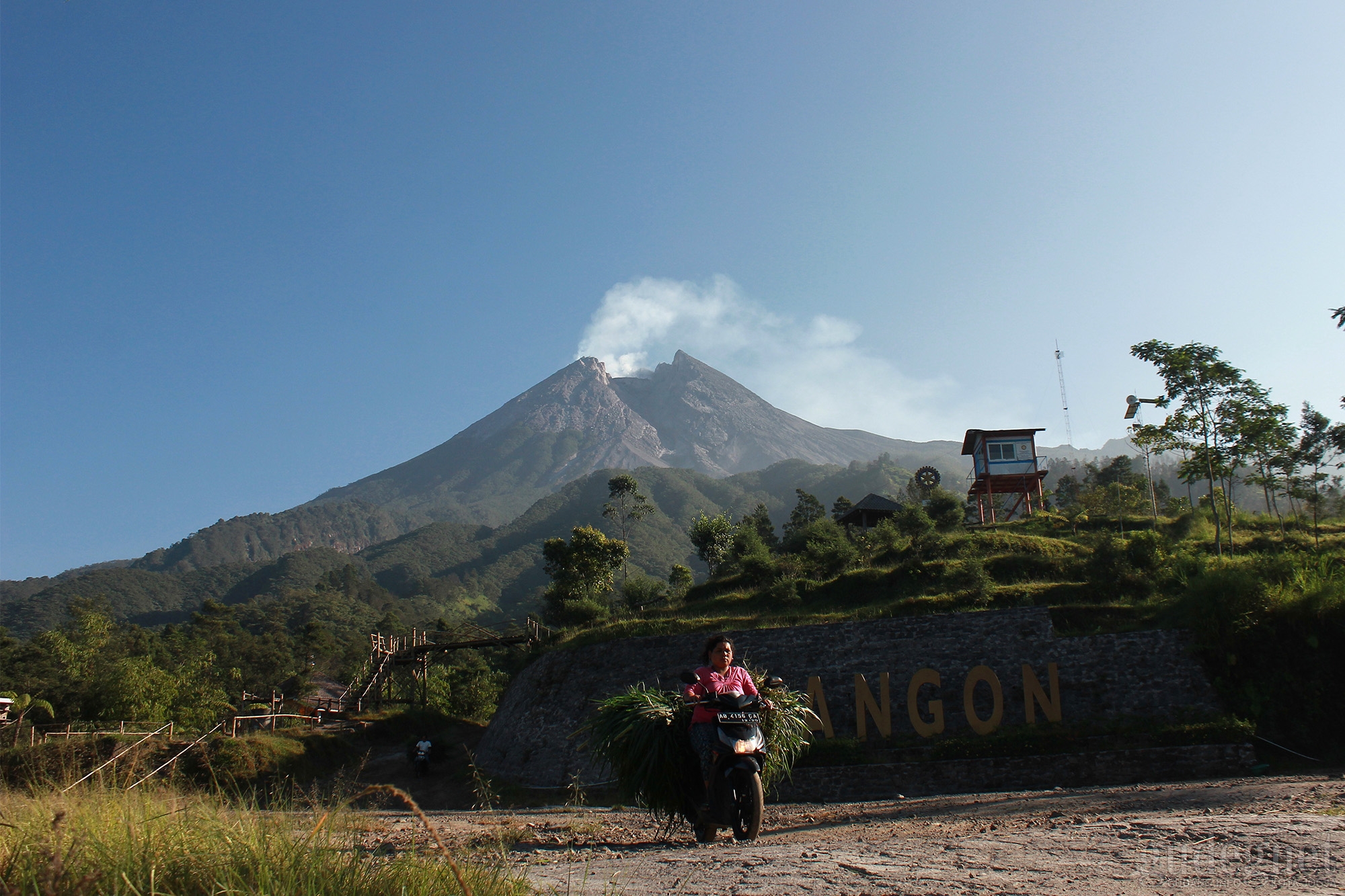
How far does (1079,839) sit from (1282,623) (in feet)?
49.1

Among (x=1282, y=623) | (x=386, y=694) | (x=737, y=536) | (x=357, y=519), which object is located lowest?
(x=386, y=694)

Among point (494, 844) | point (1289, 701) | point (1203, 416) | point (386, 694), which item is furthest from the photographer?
point (386, 694)

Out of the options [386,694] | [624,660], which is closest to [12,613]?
[386,694]

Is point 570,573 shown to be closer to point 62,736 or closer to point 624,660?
point 624,660

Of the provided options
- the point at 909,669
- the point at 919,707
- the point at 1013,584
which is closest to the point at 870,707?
the point at 919,707

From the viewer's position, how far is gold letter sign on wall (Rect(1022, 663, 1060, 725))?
54.4ft

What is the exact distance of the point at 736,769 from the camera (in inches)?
215

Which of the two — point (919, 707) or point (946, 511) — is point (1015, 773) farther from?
point (946, 511)

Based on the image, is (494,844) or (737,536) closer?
(494,844)

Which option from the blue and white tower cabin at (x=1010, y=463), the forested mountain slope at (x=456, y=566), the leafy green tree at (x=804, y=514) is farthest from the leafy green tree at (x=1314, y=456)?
the forested mountain slope at (x=456, y=566)

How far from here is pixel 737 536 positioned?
38000 mm

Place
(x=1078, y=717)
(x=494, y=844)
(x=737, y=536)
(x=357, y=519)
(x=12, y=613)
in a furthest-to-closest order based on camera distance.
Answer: (x=357, y=519), (x=12, y=613), (x=737, y=536), (x=1078, y=717), (x=494, y=844)

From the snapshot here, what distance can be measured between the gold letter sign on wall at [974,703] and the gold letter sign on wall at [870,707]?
5.38ft

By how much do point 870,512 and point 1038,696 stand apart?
25.3m
